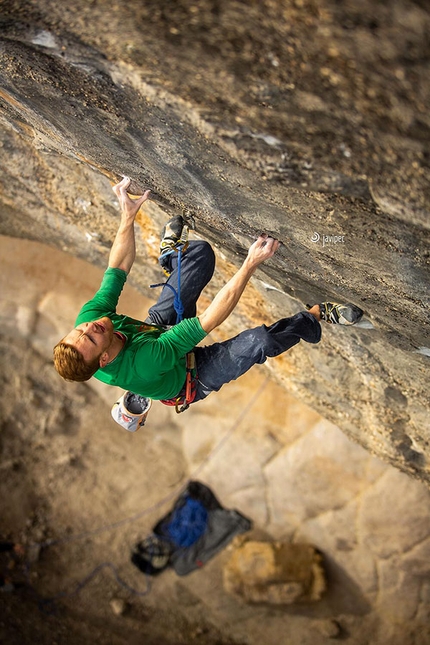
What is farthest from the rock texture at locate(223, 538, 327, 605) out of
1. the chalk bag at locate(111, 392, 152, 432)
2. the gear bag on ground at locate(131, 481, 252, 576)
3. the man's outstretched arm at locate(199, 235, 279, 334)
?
the man's outstretched arm at locate(199, 235, 279, 334)

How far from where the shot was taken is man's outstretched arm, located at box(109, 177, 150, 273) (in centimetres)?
258

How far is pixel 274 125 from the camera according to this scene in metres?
1.48

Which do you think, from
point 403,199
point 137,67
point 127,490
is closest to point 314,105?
point 403,199

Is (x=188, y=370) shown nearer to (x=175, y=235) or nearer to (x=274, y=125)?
(x=175, y=235)

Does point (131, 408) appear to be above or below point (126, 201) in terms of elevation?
below

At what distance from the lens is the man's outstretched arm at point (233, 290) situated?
7.36 ft

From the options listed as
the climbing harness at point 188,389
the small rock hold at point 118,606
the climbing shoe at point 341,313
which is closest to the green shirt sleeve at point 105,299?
the climbing harness at point 188,389

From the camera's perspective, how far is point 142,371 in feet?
7.88

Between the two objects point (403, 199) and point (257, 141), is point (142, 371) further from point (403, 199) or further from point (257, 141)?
point (403, 199)

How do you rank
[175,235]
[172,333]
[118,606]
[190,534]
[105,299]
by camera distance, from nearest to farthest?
1. [172,333]
2. [105,299]
3. [175,235]
4. [118,606]
5. [190,534]

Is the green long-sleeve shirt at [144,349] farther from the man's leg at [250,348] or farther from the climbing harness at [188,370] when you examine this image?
the man's leg at [250,348]

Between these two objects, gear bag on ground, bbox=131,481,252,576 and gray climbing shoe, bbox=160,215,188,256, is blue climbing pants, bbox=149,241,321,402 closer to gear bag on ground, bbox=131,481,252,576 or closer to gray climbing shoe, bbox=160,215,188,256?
gray climbing shoe, bbox=160,215,188,256

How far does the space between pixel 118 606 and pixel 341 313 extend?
4.93 metres

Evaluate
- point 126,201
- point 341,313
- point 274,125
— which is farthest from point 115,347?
point 274,125
